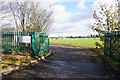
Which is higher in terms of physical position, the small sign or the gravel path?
the small sign

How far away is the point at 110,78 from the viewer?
4484mm

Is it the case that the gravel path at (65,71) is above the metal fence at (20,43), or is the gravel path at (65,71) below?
below

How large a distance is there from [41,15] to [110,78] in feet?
34.2

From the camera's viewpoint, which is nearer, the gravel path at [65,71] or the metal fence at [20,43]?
the gravel path at [65,71]

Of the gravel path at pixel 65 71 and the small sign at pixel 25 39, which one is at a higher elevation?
the small sign at pixel 25 39

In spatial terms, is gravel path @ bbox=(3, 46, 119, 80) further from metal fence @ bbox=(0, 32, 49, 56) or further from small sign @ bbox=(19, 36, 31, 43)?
small sign @ bbox=(19, 36, 31, 43)

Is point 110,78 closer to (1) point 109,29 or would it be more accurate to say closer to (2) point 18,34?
(1) point 109,29

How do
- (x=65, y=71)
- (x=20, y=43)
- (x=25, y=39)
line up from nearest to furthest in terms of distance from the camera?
(x=65, y=71)
(x=25, y=39)
(x=20, y=43)

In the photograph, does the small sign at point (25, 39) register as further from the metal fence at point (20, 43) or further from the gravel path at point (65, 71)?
the gravel path at point (65, 71)

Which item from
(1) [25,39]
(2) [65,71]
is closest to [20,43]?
(1) [25,39]

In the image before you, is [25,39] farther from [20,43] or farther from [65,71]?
[65,71]

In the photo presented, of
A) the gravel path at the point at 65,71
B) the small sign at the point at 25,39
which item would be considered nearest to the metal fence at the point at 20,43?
the small sign at the point at 25,39

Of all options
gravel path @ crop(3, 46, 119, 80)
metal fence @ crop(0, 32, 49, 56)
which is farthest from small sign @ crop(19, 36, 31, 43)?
gravel path @ crop(3, 46, 119, 80)

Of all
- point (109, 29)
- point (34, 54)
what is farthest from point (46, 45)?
point (109, 29)
